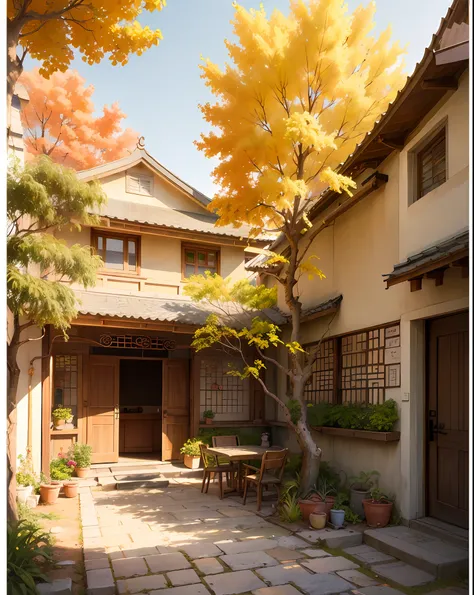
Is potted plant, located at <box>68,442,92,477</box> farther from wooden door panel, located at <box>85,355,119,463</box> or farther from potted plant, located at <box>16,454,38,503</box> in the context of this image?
potted plant, located at <box>16,454,38,503</box>

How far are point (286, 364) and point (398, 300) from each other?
518 centimetres

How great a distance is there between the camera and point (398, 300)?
7.25 m

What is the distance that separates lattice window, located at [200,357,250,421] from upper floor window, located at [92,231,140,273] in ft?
9.72

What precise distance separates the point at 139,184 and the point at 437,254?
A: 9.63 metres

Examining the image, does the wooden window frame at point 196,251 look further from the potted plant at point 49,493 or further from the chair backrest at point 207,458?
the potted plant at point 49,493

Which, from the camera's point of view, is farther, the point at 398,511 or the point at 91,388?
the point at 91,388

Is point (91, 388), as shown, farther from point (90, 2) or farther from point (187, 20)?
A: point (187, 20)

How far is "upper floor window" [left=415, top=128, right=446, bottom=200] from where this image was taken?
6.52 metres

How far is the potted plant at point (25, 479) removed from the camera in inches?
312

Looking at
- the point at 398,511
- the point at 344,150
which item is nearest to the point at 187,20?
the point at 398,511

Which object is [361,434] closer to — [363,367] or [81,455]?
[363,367]

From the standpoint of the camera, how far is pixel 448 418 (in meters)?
6.37

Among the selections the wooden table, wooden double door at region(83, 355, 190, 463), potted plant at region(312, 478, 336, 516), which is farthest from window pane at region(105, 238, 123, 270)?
potted plant at region(312, 478, 336, 516)

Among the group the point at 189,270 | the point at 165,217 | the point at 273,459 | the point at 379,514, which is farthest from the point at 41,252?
the point at 189,270
